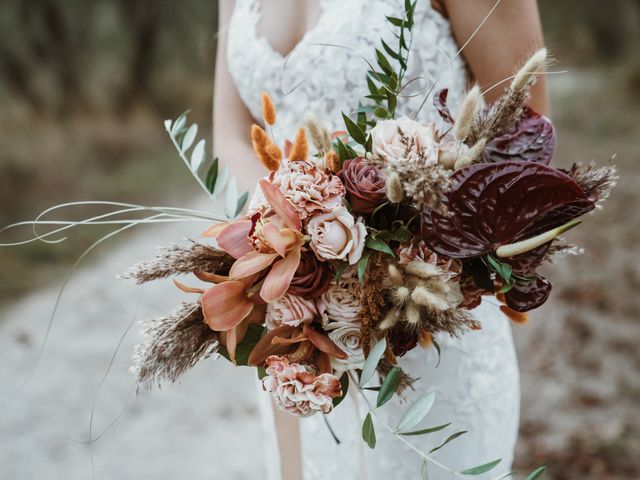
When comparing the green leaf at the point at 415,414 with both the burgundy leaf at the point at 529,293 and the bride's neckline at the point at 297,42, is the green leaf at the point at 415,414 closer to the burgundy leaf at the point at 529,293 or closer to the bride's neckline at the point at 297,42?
the burgundy leaf at the point at 529,293

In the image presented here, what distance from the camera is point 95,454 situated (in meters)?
3.22

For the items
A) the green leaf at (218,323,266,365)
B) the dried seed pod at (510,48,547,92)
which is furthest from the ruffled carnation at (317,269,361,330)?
the dried seed pod at (510,48,547,92)

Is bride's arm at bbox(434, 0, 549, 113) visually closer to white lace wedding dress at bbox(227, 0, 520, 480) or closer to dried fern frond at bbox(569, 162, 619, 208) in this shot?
white lace wedding dress at bbox(227, 0, 520, 480)

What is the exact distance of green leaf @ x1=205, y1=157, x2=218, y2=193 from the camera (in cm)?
124

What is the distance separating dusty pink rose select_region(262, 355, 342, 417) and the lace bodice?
0.64 m

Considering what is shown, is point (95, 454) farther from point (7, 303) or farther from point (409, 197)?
point (409, 197)

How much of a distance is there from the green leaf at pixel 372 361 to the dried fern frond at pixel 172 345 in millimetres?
239

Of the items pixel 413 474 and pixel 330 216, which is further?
pixel 413 474

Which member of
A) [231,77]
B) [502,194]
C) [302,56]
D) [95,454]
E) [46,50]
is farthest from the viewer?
[46,50]

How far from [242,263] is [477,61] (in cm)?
72

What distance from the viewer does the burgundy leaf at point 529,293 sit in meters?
1.02

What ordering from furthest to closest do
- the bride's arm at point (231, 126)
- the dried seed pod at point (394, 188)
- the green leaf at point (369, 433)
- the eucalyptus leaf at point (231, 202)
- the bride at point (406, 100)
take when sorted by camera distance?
the bride's arm at point (231, 126), the bride at point (406, 100), the eucalyptus leaf at point (231, 202), the green leaf at point (369, 433), the dried seed pod at point (394, 188)

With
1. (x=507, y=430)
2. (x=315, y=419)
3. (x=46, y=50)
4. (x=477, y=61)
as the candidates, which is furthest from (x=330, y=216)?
(x=46, y=50)

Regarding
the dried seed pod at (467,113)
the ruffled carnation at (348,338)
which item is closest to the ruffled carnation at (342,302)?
the ruffled carnation at (348,338)
